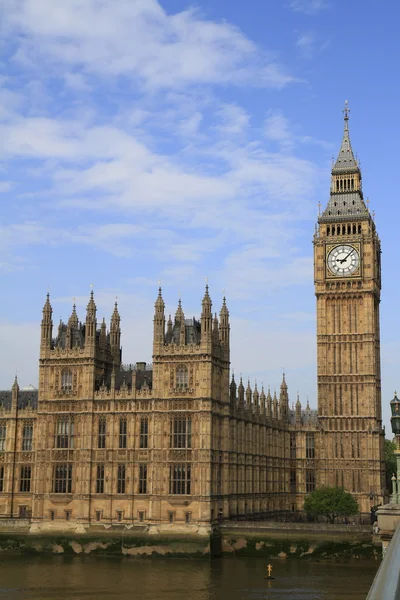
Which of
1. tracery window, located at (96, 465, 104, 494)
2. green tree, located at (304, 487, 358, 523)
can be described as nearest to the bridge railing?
tracery window, located at (96, 465, 104, 494)

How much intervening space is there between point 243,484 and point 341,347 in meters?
33.4

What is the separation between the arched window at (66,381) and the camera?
95188 mm

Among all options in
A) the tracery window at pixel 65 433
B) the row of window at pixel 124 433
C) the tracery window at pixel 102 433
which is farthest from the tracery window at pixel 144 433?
the tracery window at pixel 65 433

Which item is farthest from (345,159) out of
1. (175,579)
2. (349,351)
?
(175,579)

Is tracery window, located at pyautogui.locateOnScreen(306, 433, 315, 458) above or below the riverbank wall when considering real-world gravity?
above

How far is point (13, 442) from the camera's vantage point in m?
101

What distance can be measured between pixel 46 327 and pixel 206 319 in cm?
1950

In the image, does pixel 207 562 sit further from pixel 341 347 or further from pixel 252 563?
pixel 341 347

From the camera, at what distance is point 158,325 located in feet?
306

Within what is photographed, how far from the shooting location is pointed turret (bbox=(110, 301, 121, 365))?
4031 inches

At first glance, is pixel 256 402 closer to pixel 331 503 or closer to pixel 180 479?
pixel 331 503

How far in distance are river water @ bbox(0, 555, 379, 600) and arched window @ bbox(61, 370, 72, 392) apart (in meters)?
18.8

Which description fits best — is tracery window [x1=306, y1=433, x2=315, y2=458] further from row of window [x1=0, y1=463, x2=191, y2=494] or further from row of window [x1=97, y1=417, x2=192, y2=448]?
row of window [x1=0, y1=463, x2=191, y2=494]

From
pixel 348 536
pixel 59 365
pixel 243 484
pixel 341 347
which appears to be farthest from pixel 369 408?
pixel 59 365
